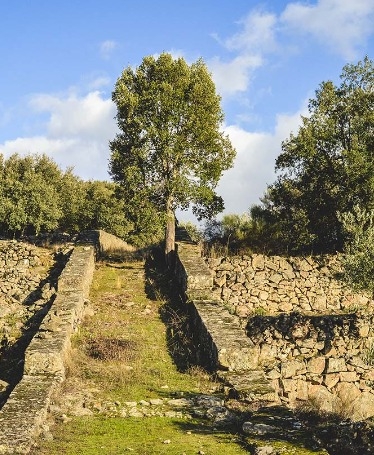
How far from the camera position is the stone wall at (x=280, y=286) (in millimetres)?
21328

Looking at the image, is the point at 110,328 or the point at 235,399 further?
the point at 110,328

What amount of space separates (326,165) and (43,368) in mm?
16378

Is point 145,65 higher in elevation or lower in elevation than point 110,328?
higher

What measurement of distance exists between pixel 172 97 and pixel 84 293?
33.5 ft

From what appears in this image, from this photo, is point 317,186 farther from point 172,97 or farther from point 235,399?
point 235,399

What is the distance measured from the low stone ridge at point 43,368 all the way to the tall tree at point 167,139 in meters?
5.77

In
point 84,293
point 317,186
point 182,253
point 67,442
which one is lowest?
point 67,442

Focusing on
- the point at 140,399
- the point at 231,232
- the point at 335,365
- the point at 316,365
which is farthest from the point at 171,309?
the point at 231,232

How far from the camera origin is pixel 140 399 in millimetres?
12031

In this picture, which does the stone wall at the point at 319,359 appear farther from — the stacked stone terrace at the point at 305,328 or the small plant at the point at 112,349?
the small plant at the point at 112,349

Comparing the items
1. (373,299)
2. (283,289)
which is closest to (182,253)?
(283,289)

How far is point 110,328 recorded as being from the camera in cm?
1706

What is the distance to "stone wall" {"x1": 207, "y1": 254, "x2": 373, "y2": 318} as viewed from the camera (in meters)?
21.3

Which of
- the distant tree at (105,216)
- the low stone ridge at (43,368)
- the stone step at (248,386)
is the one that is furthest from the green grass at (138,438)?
the distant tree at (105,216)
